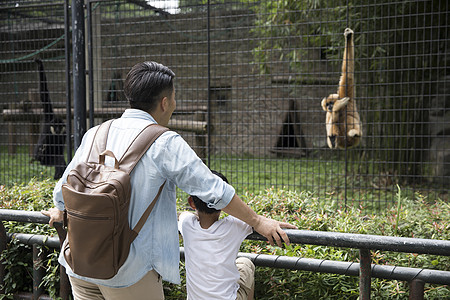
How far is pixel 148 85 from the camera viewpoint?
2.11 metres

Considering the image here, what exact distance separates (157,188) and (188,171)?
0.18 m

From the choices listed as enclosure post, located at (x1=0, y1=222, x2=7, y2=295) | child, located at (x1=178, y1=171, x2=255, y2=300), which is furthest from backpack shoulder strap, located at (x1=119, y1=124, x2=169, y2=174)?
enclosure post, located at (x1=0, y1=222, x2=7, y2=295)

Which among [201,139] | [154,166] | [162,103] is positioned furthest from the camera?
[201,139]

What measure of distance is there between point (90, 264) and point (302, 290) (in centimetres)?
128

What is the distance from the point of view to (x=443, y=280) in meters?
2.07

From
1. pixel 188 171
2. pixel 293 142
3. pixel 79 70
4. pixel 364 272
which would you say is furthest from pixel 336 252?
pixel 293 142

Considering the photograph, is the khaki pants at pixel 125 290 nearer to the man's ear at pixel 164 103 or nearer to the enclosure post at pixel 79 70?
the man's ear at pixel 164 103

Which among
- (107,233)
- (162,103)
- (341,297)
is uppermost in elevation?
(162,103)

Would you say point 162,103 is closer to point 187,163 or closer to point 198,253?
point 187,163

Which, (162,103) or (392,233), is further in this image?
(392,233)

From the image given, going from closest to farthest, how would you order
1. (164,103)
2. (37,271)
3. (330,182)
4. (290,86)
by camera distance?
(164,103) → (37,271) → (330,182) → (290,86)

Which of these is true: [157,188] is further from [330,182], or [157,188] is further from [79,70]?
[330,182]

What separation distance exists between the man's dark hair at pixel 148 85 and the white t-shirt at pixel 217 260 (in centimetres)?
69

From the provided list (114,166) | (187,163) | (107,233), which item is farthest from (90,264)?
(187,163)
